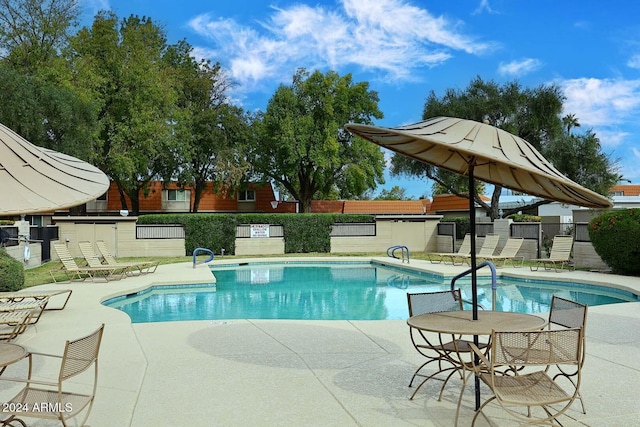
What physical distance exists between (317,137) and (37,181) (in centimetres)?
3533

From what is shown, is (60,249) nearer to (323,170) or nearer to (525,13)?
(525,13)

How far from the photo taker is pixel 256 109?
136 feet

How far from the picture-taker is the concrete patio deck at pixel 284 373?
4.55m

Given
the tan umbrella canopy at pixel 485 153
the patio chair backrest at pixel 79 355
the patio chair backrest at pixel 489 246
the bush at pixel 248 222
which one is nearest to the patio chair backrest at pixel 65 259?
the bush at pixel 248 222

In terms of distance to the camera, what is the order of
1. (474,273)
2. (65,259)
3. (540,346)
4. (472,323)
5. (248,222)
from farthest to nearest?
(248,222) < (65,259) < (474,273) < (472,323) < (540,346)

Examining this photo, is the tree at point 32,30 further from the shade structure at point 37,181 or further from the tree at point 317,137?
the shade structure at point 37,181

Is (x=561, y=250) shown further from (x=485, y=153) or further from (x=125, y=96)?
(x=125, y=96)

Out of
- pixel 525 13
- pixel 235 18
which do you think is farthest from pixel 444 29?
pixel 235 18

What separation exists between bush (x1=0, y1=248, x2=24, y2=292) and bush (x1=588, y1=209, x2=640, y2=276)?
608 inches

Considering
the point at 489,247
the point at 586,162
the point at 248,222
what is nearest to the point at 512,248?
the point at 489,247

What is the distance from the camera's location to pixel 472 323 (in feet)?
15.8

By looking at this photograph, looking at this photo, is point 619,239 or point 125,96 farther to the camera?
point 125,96

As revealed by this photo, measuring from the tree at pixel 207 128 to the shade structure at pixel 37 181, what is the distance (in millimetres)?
31958

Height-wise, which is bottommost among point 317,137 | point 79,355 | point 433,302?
point 79,355
